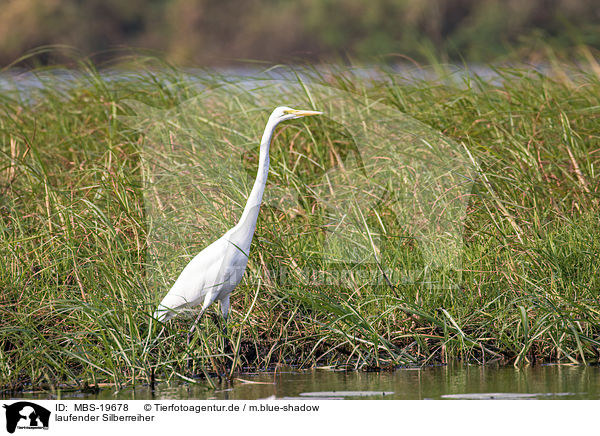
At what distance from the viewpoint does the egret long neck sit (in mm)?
3492

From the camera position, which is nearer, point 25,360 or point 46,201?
point 25,360

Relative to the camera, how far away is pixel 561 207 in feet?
16.2

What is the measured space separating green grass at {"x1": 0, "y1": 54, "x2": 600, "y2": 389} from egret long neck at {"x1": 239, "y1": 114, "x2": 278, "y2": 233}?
442 millimetres

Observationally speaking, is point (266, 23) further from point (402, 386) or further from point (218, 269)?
point (402, 386)

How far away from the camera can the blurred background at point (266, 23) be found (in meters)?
17.6

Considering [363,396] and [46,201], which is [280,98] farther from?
[363,396]

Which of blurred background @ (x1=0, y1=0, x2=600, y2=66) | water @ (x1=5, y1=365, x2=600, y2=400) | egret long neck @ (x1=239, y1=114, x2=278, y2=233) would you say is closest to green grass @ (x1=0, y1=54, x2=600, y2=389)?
water @ (x1=5, y1=365, x2=600, y2=400)

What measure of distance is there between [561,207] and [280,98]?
237 cm

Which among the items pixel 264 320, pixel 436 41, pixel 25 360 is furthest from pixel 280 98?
pixel 436 41
